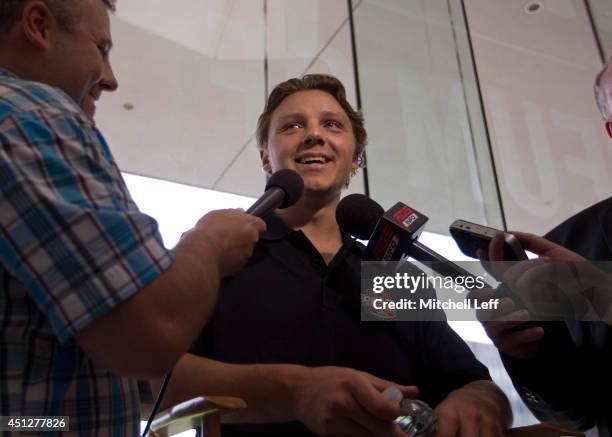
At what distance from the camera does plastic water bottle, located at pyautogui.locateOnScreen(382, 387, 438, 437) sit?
72cm

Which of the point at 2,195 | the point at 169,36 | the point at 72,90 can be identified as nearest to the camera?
the point at 2,195

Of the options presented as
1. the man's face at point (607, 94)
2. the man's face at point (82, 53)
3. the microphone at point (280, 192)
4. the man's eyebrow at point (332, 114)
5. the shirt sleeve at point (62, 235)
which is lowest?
the shirt sleeve at point (62, 235)

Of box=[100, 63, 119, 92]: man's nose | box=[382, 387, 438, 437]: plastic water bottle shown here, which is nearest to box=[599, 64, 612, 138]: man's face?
box=[382, 387, 438, 437]: plastic water bottle

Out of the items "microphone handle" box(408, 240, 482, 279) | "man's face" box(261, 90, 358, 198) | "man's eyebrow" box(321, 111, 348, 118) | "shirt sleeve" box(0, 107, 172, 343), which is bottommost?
"shirt sleeve" box(0, 107, 172, 343)

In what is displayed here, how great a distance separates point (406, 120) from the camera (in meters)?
1.65

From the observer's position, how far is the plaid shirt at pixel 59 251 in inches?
18.1

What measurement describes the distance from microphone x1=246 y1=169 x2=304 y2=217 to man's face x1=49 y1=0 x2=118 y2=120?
0.92 ft

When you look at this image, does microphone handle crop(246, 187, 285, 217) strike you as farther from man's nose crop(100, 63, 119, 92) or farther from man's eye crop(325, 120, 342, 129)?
man's eye crop(325, 120, 342, 129)

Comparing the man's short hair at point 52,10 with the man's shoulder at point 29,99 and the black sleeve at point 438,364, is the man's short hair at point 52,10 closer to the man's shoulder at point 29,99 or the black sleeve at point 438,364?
the man's shoulder at point 29,99

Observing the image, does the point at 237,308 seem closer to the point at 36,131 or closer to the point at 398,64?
the point at 36,131

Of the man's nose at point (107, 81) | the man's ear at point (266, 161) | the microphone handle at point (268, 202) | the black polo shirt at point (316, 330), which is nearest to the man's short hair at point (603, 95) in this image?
the black polo shirt at point (316, 330)

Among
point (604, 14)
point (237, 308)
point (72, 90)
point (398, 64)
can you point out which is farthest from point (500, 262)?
point (604, 14)

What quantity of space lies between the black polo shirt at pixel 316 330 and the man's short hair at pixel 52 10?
1.64ft

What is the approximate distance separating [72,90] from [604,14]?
1.76 metres
